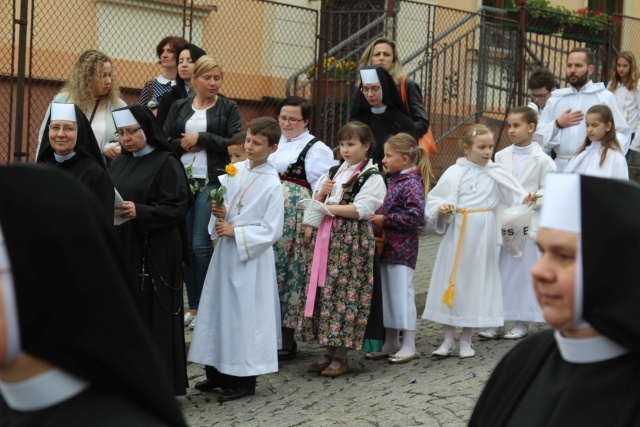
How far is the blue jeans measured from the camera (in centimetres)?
900

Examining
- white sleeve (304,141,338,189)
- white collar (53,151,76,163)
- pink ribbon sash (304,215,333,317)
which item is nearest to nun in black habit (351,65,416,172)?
white sleeve (304,141,338,189)

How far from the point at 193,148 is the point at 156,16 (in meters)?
5.19

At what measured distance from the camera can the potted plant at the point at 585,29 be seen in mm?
17781

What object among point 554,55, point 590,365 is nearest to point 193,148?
point 590,365

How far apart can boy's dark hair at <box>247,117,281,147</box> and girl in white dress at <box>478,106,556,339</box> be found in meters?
2.34

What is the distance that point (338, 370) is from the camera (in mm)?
8469

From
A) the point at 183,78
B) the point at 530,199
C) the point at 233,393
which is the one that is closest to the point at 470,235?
the point at 530,199

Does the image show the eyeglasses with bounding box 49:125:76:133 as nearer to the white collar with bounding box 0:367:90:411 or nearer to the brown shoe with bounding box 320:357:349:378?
the brown shoe with bounding box 320:357:349:378

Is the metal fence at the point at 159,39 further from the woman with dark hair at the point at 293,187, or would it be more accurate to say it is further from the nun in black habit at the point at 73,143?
the nun in black habit at the point at 73,143

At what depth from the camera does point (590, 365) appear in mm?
3008

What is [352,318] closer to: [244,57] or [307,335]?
[307,335]

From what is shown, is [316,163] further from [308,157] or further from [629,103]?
[629,103]

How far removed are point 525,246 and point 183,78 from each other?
3.07m

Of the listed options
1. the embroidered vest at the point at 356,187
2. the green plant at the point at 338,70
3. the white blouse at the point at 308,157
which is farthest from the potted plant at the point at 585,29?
the embroidered vest at the point at 356,187
